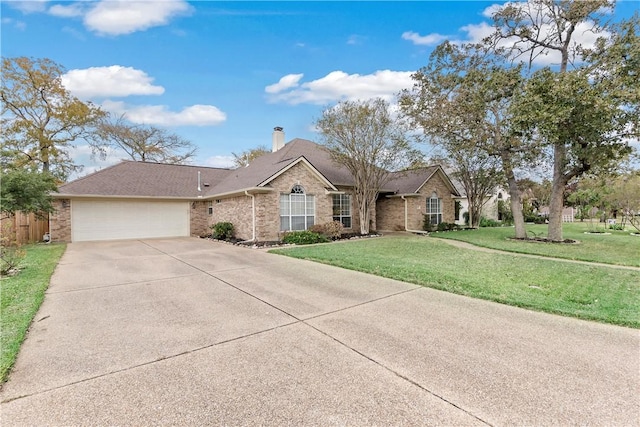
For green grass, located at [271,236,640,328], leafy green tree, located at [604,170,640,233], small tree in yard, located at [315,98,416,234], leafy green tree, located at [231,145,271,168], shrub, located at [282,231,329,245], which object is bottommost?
green grass, located at [271,236,640,328]

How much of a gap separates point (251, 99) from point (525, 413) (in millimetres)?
17819

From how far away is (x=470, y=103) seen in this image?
14.2 metres

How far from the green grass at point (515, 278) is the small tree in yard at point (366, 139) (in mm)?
6388

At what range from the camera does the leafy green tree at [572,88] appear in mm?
10273

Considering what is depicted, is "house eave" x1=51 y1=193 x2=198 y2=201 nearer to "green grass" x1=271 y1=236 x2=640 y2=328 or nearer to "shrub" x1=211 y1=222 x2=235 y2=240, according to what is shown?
"shrub" x1=211 y1=222 x2=235 y2=240

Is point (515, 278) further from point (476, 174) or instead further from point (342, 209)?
point (476, 174)

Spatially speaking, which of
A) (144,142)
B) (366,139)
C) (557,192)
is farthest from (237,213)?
(144,142)

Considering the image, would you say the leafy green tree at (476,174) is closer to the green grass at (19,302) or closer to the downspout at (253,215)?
the downspout at (253,215)

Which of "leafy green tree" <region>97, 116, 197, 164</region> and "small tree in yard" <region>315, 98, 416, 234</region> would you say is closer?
"small tree in yard" <region>315, 98, 416, 234</region>

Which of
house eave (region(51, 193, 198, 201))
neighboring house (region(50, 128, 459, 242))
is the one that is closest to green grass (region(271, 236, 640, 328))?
neighboring house (region(50, 128, 459, 242))

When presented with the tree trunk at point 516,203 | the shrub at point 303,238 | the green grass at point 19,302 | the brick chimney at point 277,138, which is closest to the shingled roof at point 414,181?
the tree trunk at point 516,203

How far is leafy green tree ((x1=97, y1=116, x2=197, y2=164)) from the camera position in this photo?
1052 inches

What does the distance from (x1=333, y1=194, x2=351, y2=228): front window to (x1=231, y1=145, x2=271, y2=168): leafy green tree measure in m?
19.3

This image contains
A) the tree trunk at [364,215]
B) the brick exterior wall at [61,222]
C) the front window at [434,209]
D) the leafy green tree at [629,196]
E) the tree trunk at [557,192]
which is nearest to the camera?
the tree trunk at [557,192]
